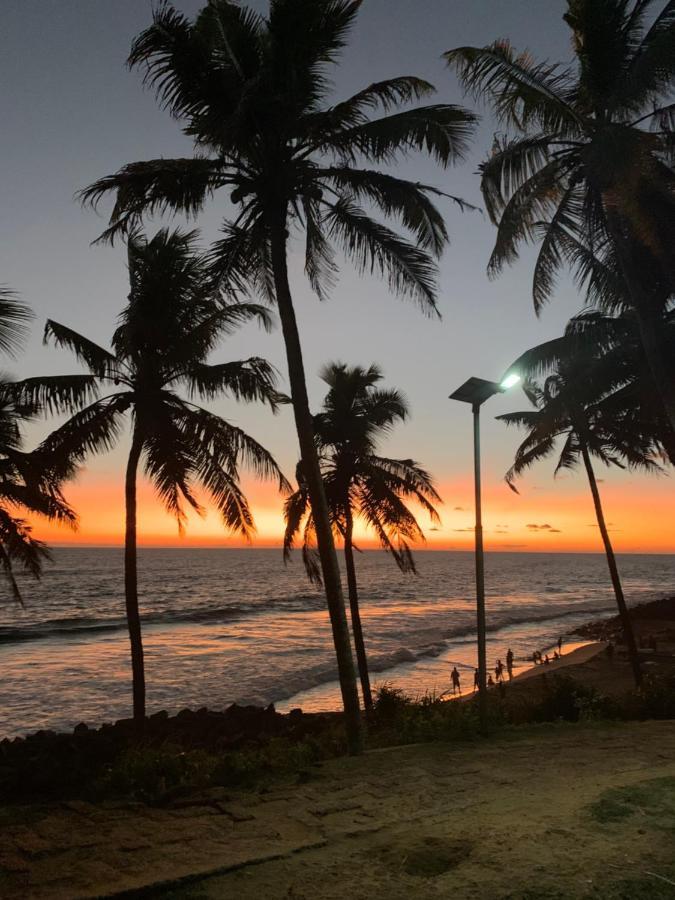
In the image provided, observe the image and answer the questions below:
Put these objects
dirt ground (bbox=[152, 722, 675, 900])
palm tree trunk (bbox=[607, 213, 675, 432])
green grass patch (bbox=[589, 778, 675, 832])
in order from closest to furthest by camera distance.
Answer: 1. dirt ground (bbox=[152, 722, 675, 900])
2. green grass patch (bbox=[589, 778, 675, 832])
3. palm tree trunk (bbox=[607, 213, 675, 432])

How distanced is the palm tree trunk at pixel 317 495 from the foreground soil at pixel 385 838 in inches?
63.1

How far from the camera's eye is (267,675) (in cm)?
2880

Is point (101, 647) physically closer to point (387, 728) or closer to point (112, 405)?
point (112, 405)

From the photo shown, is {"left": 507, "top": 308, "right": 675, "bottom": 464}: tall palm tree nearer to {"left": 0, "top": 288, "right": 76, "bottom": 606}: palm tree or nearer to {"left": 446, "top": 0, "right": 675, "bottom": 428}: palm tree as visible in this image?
{"left": 446, "top": 0, "right": 675, "bottom": 428}: palm tree

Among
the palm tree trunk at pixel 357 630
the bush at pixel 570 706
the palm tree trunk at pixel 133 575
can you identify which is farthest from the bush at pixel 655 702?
the palm tree trunk at pixel 133 575

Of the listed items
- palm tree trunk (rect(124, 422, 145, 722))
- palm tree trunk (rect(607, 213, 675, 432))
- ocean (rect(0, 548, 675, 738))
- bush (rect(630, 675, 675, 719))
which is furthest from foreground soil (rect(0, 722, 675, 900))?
ocean (rect(0, 548, 675, 738))

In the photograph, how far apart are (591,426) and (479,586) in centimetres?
1474

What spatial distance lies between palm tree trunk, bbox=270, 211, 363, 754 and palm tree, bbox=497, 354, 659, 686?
38.4ft

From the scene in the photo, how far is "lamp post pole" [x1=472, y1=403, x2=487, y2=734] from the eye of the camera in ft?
28.2

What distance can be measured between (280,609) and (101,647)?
27.9m

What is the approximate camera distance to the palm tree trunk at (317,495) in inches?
337

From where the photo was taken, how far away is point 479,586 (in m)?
8.88

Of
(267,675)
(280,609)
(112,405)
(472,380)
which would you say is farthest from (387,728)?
(280,609)

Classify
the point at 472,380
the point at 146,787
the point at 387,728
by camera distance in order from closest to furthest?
the point at 146,787 < the point at 472,380 < the point at 387,728
